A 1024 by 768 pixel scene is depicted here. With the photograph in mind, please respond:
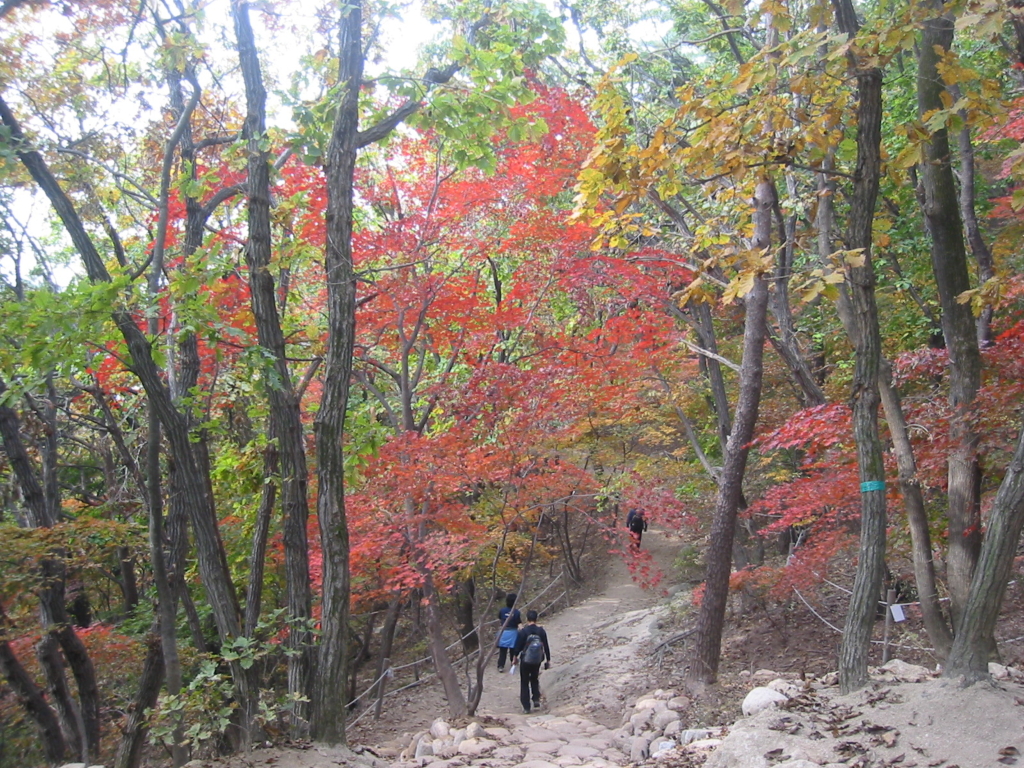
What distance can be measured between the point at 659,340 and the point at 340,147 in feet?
21.2

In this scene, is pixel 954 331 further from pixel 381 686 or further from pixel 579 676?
pixel 381 686

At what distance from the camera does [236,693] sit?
5.27 metres

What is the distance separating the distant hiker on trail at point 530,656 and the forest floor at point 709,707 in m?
0.30

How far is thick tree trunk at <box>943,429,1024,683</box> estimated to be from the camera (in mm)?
4438

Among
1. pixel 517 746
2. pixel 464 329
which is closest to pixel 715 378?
pixel 464 329

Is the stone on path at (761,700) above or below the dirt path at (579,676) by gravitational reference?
above

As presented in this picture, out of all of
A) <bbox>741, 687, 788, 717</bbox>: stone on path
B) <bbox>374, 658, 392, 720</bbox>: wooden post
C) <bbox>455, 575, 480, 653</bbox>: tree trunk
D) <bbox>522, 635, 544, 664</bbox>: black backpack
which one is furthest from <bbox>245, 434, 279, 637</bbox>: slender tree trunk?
<bbox>455, 575, 480, 653</bbox>: tree trunk

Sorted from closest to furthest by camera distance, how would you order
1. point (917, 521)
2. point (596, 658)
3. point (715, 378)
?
point (917, 521)
point (715, 378)
point (596, 658)

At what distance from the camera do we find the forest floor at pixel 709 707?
434cm

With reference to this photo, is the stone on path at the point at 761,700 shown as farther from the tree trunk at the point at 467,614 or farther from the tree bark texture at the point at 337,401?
Answer: the tree trunk at the point at 467,614

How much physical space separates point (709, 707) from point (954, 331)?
493cm

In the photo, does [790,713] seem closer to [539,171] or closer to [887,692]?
[887,692]

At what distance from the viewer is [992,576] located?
4.50 meters

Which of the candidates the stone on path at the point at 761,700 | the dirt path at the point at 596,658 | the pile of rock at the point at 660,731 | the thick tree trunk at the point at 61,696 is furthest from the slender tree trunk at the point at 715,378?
the thick tree trunk at the point at 61,696
